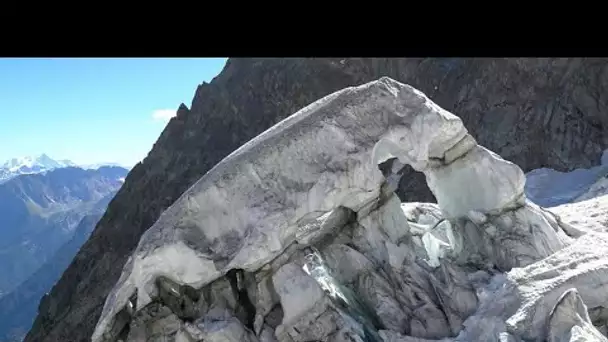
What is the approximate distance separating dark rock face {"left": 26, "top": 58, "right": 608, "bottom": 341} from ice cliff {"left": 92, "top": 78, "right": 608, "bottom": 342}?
23.0 metres

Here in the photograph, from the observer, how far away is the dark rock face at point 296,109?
33031 millimetres

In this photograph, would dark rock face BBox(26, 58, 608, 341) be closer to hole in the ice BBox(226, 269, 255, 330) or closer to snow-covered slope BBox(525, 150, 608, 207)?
snow-covered slope BBox(525, 150, 608, 207)

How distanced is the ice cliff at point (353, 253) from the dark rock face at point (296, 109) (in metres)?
23.0

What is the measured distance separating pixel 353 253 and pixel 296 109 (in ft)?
126

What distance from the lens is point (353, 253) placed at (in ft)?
31.0

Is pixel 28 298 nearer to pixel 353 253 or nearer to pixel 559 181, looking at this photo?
pixel 559 181

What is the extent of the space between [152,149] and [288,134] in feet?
154

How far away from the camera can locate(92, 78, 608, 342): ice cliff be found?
327 inches

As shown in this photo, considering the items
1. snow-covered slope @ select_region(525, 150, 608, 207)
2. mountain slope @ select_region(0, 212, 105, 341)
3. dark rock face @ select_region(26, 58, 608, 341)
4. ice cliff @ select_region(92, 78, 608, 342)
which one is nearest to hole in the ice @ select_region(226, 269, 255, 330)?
ice cliff @ select_region(92, 78, 608, 342)

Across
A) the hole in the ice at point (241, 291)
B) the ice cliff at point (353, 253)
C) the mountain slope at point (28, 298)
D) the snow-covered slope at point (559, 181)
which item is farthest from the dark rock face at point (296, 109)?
the mountain slope at point (28, 298)

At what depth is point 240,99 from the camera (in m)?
51.5

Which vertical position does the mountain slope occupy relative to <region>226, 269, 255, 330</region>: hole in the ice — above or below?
Result: below
